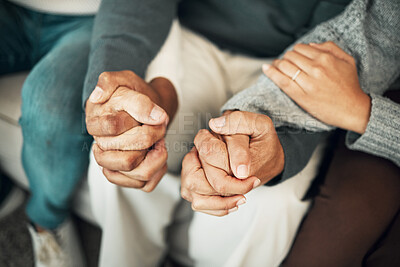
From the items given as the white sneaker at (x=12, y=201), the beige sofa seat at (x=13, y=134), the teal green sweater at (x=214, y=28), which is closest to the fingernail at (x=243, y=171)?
the teal green sweater at (x=214, y=28)

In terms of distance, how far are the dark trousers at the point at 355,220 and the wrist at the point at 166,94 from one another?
12.8 inches

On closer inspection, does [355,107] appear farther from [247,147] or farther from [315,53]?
[247,147]

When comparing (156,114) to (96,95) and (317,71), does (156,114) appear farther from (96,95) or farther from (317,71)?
(317,71)

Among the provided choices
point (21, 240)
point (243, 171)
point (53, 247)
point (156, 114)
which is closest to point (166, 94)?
point (156, 114)

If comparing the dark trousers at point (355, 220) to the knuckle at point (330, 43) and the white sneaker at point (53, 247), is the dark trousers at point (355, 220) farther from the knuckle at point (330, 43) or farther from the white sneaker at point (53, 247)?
the white sneaker at point (53, 247)

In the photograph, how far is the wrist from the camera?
1.65 feet

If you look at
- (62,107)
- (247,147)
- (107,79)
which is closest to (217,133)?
(247,147)

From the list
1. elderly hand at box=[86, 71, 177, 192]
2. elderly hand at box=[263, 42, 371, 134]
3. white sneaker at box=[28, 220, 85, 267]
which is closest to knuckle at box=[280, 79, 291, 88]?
elderly hand at box=[263, 42, 371, 134]

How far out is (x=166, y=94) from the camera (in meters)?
0.52

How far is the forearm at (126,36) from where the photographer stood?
491 mm

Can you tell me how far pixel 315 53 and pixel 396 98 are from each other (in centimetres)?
20

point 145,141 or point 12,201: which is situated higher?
point 145,141

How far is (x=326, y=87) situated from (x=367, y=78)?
113 mm

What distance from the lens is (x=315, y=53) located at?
0.48 m
